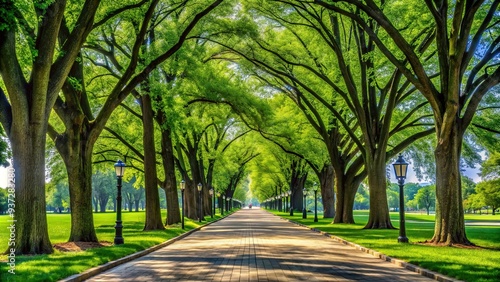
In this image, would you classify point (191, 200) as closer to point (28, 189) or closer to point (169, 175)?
point (169, 175)

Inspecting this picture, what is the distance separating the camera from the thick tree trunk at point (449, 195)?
17.1 meters

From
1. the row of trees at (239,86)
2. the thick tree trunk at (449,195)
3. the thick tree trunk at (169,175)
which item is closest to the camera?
the row of trees at (239,86)

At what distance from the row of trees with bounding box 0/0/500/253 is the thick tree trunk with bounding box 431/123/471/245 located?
45 millimetres

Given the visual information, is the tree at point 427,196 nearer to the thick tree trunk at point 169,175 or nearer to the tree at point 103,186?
the tree at point 103,186

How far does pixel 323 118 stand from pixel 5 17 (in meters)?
27.2

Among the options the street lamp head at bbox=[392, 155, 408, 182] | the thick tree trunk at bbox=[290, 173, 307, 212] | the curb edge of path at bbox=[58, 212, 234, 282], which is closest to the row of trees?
the street lamp head at bbox=[392, 155, 408, 182]

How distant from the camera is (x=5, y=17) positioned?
1196 centimetres

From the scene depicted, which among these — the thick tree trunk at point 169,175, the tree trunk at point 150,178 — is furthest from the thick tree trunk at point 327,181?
the tree trunk at point 150,178

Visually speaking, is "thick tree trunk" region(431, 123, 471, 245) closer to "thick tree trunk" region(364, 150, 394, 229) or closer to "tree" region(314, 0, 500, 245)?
"tree" region(314, 0, 500, 245)

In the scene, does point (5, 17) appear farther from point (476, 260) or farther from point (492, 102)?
point (492, 102)

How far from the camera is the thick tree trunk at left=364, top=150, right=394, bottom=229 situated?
2786 cm

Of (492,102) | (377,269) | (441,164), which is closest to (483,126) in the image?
(492,102)

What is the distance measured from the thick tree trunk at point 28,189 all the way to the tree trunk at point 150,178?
12661mm

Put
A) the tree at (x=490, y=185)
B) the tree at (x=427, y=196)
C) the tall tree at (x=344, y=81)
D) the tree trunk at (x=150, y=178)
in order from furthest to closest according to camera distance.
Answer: the tree at (x=427, y=196)
the tree at (x=490, y=185)
the tall tree at (x=344, y=81)
the tree trunk at (x=150, y=178)
